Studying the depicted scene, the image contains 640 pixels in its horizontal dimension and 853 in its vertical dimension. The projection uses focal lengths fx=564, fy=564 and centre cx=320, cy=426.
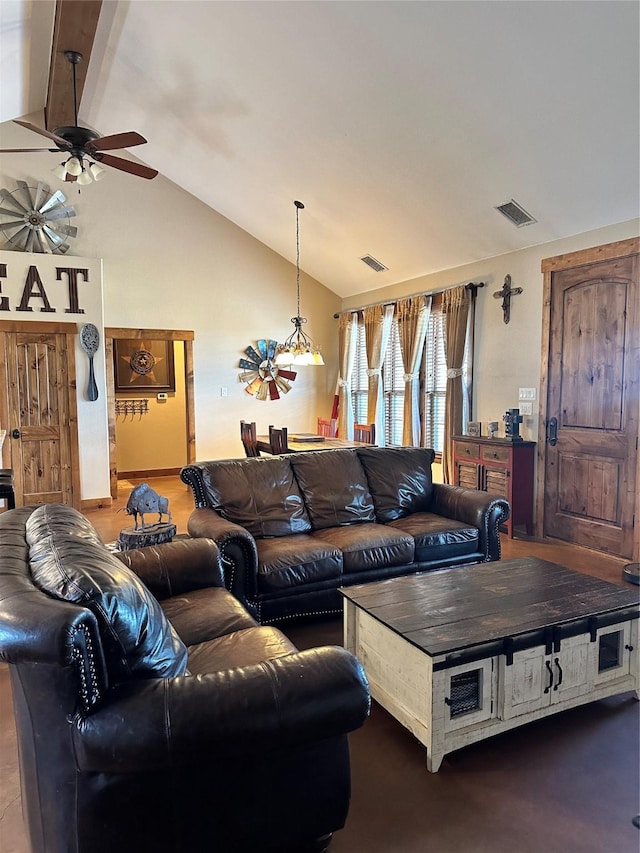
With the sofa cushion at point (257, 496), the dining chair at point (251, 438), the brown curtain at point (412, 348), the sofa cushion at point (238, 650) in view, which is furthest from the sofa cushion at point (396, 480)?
the brown curtain at point (412, 348)

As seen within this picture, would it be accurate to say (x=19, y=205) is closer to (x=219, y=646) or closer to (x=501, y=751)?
(x=219, y=646)

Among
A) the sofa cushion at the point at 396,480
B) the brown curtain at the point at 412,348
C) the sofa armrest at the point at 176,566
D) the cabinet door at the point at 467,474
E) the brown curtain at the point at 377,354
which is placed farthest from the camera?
the brown curtain at the point at 377,354

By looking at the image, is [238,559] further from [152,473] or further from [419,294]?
[152,473]

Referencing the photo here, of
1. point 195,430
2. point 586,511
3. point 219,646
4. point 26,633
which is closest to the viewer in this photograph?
point 26,633

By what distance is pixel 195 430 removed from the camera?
749cm

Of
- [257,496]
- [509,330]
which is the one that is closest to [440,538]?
[257,496]

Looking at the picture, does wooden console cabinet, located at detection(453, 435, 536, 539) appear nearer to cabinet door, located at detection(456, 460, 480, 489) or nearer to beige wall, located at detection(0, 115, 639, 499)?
cabinet door, located at detection(456, 460, 480, 489)

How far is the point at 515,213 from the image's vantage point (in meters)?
4.77

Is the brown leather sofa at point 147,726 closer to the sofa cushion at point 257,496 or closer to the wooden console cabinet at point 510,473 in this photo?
the sofa cushion at point 257,496

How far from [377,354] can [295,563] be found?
4.69 metres

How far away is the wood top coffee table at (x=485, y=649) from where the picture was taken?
2.04m

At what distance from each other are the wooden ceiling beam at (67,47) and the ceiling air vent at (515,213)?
3.30 meters

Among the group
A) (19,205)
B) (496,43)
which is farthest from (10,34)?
(496,43)

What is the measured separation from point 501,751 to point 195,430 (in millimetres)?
5965
